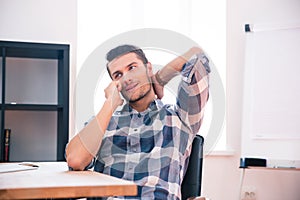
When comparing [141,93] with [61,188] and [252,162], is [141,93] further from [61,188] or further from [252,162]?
[252,162]

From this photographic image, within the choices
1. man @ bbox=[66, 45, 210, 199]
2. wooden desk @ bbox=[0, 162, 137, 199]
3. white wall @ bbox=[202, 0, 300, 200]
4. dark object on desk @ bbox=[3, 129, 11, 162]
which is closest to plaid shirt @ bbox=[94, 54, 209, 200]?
man @ bbox=[66, 45, 210, 199]

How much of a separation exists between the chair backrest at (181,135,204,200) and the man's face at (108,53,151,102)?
32cm

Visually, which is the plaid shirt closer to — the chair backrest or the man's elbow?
the chair backrest

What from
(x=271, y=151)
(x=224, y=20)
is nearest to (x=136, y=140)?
(x=271, y=151)

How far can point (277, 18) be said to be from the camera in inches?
132

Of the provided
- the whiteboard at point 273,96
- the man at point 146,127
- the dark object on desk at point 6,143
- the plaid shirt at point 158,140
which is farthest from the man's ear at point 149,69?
the whiteboard at point 273,96

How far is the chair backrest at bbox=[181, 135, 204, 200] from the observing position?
6.06ft

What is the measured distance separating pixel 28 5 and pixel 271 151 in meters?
1.92

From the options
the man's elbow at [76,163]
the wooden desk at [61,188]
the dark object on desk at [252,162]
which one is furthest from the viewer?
the dark object on desk at [252,162]

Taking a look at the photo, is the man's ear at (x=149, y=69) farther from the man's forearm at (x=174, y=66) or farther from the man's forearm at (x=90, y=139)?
the man's forearm at (x=90, y=139)

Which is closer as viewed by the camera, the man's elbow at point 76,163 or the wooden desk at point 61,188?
the wooden desk at point 61,188

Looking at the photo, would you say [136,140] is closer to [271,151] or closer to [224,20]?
[271,151]

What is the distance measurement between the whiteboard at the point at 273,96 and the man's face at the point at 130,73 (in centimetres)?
154

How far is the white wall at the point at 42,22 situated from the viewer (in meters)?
3.16
